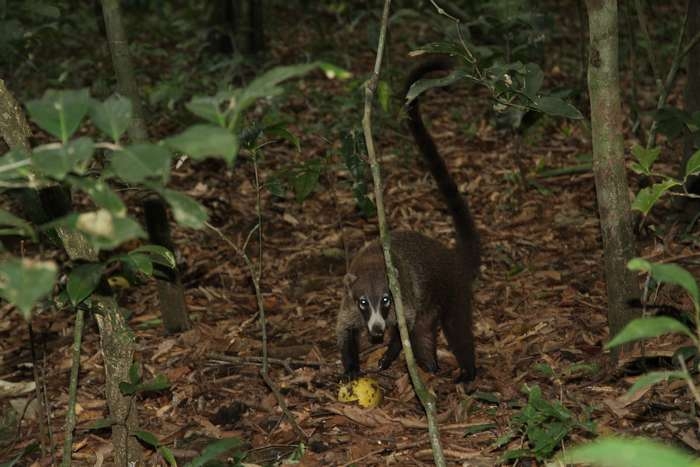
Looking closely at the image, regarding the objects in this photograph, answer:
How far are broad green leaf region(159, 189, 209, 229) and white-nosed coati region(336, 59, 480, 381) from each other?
3.06 metres

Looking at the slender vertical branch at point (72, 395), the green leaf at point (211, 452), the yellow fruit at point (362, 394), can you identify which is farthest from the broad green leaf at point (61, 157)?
the yellow fruit at point (362, 394)

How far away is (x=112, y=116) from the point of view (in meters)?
1.54

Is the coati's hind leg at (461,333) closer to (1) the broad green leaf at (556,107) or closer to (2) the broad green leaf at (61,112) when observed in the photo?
(1) the broad green leaf at (556,107)

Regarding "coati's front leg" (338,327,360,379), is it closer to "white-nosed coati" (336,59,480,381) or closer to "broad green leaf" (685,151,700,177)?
"white-nosed coati" (336,59,480,381)

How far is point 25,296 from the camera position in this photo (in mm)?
1338

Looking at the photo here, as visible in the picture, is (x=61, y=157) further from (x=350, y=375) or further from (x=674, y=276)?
(x=350, y=375)

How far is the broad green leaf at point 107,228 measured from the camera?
1417 millimetres

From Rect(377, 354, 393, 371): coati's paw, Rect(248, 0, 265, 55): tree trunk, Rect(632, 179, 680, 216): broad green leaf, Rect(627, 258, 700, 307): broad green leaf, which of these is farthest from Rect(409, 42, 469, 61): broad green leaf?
Rect(248, 0, 265, 55): tree trunk

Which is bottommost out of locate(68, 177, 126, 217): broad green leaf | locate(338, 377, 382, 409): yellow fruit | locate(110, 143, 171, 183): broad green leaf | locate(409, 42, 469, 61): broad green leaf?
locate(338, 377, 382, 409): yellow fruit

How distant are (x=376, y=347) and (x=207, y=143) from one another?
4101 mm

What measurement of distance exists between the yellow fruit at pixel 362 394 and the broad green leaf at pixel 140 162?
300 cm

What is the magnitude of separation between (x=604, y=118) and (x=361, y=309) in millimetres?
1989

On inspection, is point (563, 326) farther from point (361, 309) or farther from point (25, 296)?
point (25, 296)

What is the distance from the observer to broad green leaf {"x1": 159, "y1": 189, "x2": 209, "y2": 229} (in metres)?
1.52
